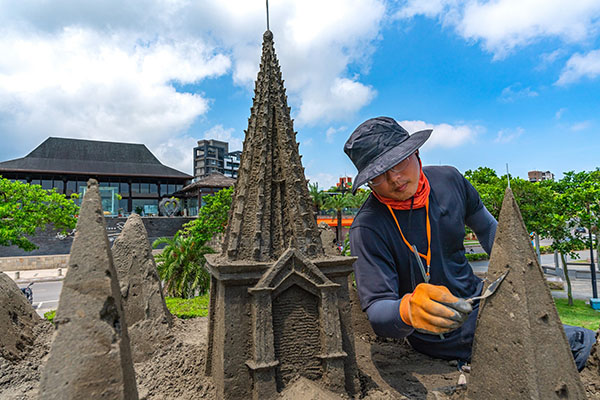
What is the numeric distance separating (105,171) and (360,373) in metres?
41.6

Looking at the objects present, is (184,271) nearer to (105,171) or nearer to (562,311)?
(562,311)

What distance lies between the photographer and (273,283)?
475 cm

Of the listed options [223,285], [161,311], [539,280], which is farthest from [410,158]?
[161,311]

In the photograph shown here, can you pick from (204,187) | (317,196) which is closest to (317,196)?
(317,196)

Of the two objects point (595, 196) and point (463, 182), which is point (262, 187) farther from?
point (595, 196)

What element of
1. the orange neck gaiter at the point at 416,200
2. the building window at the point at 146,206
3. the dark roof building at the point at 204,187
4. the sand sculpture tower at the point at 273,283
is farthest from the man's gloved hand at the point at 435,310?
the building window at the point at 146,206

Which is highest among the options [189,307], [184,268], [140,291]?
[140,291]

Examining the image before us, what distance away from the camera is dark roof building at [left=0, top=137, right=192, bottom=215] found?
3684 centimetres

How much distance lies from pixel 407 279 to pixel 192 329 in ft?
18.2

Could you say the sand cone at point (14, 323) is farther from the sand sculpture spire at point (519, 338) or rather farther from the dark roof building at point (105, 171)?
the dark roof building at point (105, 171)

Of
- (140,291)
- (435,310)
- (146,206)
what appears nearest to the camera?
(435,310)

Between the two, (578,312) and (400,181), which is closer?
(400,181)

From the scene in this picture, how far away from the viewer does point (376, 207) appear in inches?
177

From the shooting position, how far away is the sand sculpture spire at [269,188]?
16.8ft
